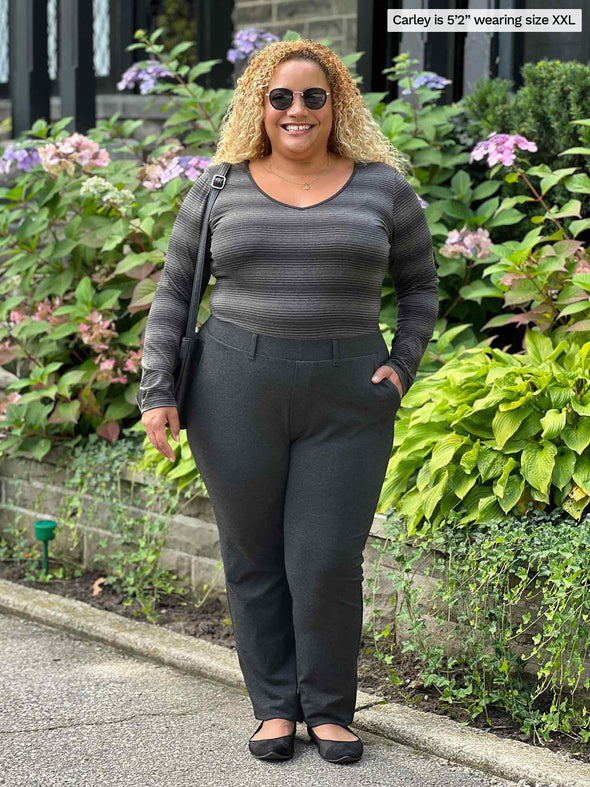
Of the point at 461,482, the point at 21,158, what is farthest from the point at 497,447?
the point at 21,158

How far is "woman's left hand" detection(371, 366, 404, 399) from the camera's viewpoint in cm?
290

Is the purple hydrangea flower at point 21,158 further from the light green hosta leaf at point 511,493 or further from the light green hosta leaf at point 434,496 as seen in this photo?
the light green hosta leaf at point 511,493

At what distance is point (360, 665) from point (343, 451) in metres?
1.10

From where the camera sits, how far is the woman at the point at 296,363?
9.24 ft

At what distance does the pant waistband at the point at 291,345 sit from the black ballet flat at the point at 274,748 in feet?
3.44

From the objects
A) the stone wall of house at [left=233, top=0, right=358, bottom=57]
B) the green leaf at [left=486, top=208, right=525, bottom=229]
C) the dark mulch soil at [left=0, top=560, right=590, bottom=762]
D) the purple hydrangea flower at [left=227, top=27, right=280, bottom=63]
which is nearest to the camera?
the dark mulch soil at [left=0, top=560, right=590, bottom=762]

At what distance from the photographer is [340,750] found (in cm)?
296

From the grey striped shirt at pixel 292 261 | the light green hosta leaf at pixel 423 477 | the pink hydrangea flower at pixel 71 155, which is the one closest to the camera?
the grey striped shirt at pixel 292 261

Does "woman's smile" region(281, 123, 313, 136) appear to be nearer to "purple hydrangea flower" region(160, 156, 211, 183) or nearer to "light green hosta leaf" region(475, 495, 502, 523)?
"light green hosta leaf" region(475, 495, 502, 523)

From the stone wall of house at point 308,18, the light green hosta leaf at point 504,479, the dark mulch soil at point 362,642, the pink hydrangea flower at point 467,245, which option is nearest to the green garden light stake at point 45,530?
the dark mulch soil at point 362,642

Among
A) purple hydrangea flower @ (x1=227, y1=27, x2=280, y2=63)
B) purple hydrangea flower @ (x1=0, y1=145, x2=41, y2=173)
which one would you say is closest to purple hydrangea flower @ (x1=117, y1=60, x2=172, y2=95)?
purple hydrangea flower @ (x1=227, y1=27, x2=280, y2=63)

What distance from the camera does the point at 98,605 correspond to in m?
4.36

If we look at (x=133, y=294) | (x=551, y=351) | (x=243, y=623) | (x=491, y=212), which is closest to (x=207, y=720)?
(x=243, y=623)

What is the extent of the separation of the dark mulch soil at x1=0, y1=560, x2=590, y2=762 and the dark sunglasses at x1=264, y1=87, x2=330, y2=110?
1.74m
